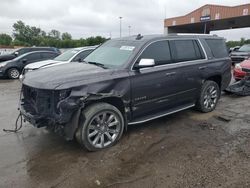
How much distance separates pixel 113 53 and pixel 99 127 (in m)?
1.61

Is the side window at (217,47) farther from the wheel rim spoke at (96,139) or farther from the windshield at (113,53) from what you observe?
the wheel rim spoke at (96,139)

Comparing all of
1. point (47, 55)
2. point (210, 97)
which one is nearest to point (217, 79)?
point (210, 97)

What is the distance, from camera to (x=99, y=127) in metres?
4.05

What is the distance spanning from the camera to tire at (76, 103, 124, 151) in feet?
12.6

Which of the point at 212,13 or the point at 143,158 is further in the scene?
the point at 212,13

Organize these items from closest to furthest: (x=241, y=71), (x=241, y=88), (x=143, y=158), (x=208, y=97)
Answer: (x=143, y=158) → (x=208, y=97) → (x=241, y=88) → (x=241, y=71)

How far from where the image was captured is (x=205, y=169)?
11.3ft

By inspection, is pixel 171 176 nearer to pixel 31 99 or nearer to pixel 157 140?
pixel 157 140

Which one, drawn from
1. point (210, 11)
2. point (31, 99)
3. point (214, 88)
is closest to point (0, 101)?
point (31, 99)

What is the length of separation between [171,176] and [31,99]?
103 inches

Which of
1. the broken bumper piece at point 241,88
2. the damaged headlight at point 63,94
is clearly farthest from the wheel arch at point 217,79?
the damaged headlight at point 63,94

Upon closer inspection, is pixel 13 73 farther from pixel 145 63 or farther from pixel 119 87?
pixel 145 63

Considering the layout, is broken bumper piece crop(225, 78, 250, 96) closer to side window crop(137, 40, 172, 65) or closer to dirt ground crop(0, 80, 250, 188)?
dirt ground crop(0, 80, 250, 188)

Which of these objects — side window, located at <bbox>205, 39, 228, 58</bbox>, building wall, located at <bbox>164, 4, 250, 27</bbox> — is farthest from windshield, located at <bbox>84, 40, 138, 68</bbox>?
building wall, located at <bbox>164, 4, 250, 27</bbox>
